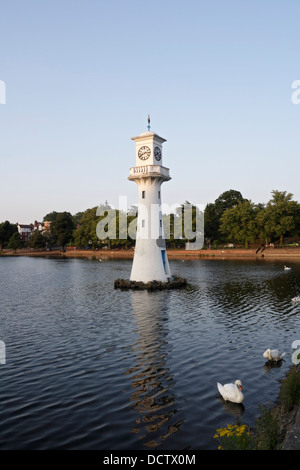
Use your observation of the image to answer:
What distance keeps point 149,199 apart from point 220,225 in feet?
260

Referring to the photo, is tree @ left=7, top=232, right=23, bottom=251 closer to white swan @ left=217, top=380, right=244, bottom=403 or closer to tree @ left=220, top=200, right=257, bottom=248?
tree @ left=220, top=200, right=257, bottom=248

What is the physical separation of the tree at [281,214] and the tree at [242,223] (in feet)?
18.1

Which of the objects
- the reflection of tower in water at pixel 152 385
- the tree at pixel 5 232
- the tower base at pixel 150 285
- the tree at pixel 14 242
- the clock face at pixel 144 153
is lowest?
the reflection of tower in water at pixel 152 385

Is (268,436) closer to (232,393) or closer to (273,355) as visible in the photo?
(232,393)

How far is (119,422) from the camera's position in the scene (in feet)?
40.5

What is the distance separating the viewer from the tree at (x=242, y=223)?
Answer: 349ft

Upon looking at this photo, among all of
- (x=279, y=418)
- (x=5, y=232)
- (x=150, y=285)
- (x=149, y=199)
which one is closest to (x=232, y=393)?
(x=279, y=418)

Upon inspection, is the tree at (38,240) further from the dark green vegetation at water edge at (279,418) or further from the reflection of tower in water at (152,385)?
the dark green vegetation at water edge at (279,418)

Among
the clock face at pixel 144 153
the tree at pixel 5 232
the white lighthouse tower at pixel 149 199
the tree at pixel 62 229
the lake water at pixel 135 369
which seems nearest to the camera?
the lake water at pixel 135 369

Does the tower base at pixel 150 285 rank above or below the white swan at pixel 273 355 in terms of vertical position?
above

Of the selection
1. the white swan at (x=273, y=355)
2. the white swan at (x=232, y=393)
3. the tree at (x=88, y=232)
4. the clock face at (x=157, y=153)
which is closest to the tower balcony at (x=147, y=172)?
the clock face at (x=157, y=153)

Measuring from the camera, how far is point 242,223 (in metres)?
108

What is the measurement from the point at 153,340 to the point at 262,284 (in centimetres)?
2839
